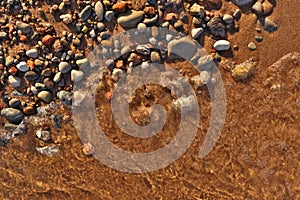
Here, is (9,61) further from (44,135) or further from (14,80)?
(44,135)

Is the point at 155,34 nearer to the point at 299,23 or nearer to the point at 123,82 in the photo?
the point at 123,82

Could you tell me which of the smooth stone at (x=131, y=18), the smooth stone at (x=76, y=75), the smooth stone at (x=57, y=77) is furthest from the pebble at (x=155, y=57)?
the smooth stone at (x=57, y=77)

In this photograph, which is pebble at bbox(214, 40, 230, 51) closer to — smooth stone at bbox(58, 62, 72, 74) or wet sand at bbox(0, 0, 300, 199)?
wet sand at bbox(0, 0, 300, 199)

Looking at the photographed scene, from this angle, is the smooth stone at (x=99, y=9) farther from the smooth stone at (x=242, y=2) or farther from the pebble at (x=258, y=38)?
the pebble at (x=258, y=38)

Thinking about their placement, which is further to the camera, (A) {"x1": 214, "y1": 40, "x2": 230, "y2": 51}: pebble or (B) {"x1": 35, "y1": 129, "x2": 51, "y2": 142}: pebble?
(B) {"x1": 35, "y1": 129, "x2": 51, "y2": 142}: pebble

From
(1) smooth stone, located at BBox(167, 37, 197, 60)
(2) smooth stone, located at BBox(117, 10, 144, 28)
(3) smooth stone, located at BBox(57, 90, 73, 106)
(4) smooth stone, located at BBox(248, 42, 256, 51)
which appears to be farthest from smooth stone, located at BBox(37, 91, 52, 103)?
(4) smooth stone, located at BBox(248, 42, 256, 51)

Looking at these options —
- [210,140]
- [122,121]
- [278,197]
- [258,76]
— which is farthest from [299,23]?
[122,121]

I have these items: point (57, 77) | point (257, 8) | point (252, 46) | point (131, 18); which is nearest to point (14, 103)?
point (57, 77)
